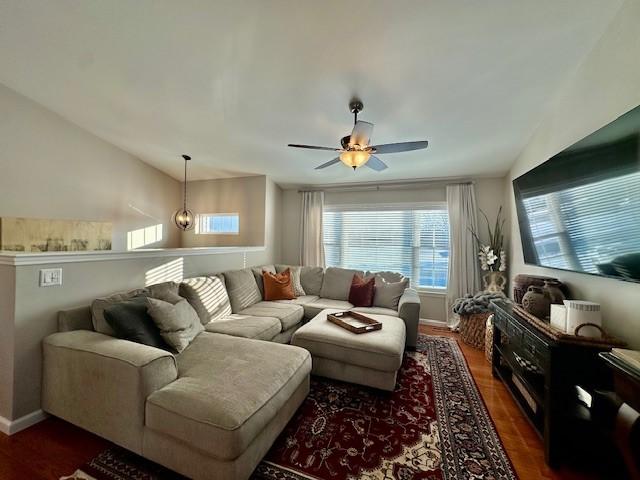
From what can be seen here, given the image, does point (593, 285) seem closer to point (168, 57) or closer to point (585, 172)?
point (585, 172)

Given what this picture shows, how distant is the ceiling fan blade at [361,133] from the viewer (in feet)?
6.36

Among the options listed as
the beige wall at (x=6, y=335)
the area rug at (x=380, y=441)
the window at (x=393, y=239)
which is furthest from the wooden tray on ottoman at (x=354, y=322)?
the beige wall at (x=6, y=335)

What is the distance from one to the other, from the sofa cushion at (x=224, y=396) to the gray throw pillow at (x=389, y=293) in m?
1.79

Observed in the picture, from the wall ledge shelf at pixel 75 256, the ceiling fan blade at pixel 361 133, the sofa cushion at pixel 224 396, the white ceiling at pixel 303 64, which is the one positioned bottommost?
the sofa cushion at pixel 224 396

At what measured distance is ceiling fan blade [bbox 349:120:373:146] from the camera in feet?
6.36

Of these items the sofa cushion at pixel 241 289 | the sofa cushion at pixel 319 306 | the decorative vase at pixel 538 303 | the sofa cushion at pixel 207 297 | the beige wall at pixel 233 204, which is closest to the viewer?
the decorative vase at pixel 538 303

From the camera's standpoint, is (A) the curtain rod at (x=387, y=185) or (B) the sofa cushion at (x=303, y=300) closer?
(B) the sofa cushion at (x=303, y=300)

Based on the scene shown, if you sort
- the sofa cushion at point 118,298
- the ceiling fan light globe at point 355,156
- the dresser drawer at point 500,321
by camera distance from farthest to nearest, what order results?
the dresser drawer at point 500,321, the ceiling fan light globe at point 355,156, the sofa cushion at point 118,298

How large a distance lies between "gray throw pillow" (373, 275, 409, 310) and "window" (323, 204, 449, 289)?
0.80m

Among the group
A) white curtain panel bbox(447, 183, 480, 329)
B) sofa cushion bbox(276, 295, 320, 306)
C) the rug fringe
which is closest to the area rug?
the rug fringe

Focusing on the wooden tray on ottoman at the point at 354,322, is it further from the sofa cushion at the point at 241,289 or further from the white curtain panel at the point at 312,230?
the white curtain panel at the point at 312,230

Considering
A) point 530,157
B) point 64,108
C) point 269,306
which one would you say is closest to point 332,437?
point 269,306

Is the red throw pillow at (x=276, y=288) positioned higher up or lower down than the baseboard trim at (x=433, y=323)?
higher up

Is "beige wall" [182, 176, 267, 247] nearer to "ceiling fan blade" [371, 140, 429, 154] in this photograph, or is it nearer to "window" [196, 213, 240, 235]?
"window" [196, 213, 240, 235]
